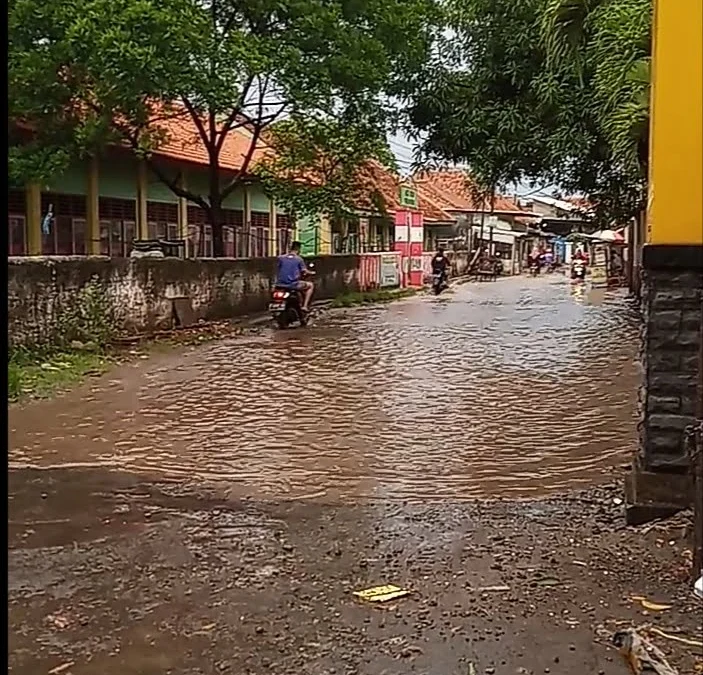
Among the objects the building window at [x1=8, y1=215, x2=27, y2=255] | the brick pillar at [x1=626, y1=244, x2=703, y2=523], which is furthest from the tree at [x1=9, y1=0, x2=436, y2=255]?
the brick pillar at [x1=626, y1=244, x2=703, y2=523]

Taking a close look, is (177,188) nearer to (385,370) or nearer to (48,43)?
(48,43)

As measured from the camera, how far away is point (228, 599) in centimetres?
445

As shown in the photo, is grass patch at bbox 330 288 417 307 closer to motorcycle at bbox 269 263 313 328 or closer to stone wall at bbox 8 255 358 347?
stone wall at bbox 8 255 358 347

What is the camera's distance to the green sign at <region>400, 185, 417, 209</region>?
98.9 ft

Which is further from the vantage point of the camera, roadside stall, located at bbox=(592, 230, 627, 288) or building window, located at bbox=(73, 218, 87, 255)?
roadside stall, located at bbox=(592, 230, 627, 288)

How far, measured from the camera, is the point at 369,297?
25.6 metres

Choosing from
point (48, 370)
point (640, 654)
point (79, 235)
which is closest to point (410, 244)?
point (79, 235)

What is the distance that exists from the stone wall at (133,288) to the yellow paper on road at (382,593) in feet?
25.1

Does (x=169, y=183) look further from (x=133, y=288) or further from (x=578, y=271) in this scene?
(x=578, y=271)

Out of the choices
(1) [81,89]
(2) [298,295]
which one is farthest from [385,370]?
(1) [81,89]

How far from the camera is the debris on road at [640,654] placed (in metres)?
3.58

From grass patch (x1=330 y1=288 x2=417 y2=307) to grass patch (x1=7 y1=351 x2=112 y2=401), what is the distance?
1125 cm

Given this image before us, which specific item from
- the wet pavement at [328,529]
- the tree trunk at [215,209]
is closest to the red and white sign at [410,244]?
the tree trunk at [215,209]

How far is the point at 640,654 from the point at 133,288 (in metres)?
12.1
